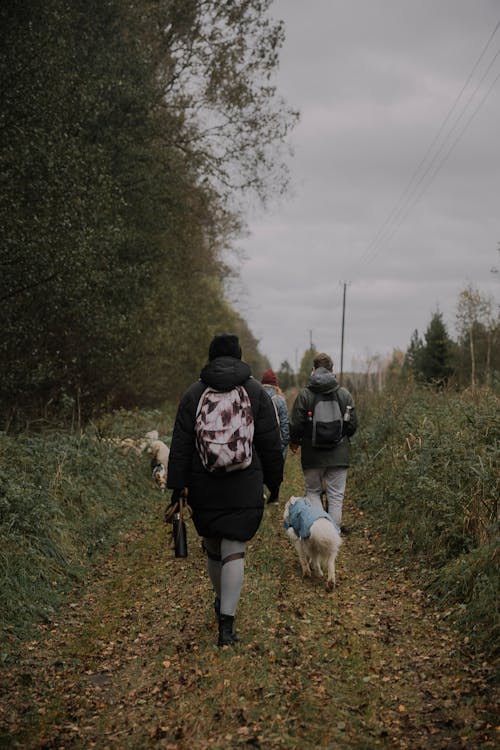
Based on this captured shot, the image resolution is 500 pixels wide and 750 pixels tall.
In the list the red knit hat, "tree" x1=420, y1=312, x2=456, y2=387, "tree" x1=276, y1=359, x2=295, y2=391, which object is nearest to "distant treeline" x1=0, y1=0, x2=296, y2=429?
the red knit hat

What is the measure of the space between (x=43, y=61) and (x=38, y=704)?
35.9ft

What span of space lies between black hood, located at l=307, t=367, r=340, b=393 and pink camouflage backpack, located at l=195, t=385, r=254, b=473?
296 cm

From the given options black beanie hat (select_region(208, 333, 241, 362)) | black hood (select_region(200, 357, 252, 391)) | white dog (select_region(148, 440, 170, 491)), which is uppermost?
black beanie hat (select_region(208, 333, 241, 362))

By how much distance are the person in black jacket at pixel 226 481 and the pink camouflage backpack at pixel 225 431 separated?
3.7 inches

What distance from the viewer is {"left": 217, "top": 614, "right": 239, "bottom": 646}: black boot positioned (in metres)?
4.73

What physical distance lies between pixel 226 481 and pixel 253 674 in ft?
4.24

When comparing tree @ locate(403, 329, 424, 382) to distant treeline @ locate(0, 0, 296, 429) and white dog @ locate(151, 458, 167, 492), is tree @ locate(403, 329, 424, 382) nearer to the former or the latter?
distant treeline @ locate(0, 0, 296, 429)

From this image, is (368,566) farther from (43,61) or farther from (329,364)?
(43,61)

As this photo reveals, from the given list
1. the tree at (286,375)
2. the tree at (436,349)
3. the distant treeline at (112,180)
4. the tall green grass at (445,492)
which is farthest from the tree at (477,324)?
the tree at (286,375)

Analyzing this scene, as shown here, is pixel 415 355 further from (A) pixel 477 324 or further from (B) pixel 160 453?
(B) pixel 160 453

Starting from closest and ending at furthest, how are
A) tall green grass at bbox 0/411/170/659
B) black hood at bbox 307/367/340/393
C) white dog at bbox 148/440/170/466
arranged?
tall green grass at bbox 0/411/170/659, black hood at bbox 307/367/340/393, white dog at bbox 148/440/170/466

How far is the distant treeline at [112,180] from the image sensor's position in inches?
445

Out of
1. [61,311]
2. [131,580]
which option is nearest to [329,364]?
[131,580]

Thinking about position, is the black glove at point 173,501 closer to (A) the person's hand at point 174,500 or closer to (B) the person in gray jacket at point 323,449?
(A) the person's hand at point 174,500
